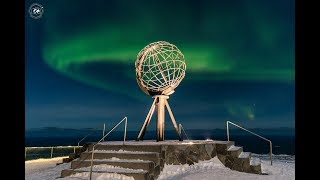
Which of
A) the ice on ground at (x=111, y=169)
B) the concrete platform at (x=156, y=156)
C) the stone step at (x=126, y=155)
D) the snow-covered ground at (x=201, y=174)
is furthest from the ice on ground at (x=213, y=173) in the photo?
the ice on ground at (x=111, y=169)

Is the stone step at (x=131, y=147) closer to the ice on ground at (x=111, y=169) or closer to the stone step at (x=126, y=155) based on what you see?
the stone step at (x=126, y=155)

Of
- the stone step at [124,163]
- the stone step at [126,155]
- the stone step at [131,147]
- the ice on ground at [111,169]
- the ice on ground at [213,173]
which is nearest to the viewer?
the ice on ground at [111,169]

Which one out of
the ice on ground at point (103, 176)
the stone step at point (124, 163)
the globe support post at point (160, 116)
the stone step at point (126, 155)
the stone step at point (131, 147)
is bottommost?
the ice on ground at point (103, 176)

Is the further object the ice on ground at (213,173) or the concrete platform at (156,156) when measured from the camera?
the concrete platform at (156,156)

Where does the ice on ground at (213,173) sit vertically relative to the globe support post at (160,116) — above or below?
below

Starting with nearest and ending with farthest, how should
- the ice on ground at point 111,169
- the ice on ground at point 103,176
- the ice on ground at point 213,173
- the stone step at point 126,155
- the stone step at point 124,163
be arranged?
1. the ice on ground at point 103,176
2. the ice on ground at point 111,169
3. the stone step at point 124,163
4. the ice on ground at point 213,173
5. the stone step at point 126,155

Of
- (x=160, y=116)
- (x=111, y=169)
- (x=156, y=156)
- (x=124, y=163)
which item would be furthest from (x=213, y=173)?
(x=160, y=116)

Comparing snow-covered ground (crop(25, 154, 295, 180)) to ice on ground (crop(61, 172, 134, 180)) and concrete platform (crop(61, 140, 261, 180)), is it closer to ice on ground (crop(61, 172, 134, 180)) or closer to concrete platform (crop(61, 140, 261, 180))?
ice on ground (crop(61, 172, 134, 180))

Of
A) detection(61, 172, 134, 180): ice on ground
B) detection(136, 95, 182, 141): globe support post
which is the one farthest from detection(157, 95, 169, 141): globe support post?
detection(61, 172, 134, 180): ice on ground

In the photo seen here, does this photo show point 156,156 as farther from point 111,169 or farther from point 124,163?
point 111,169

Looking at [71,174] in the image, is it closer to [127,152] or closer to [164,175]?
[127,152]

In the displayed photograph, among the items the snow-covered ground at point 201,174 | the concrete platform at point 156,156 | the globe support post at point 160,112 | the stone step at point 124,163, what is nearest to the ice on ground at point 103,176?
the snow-covered ground at point 201,174
